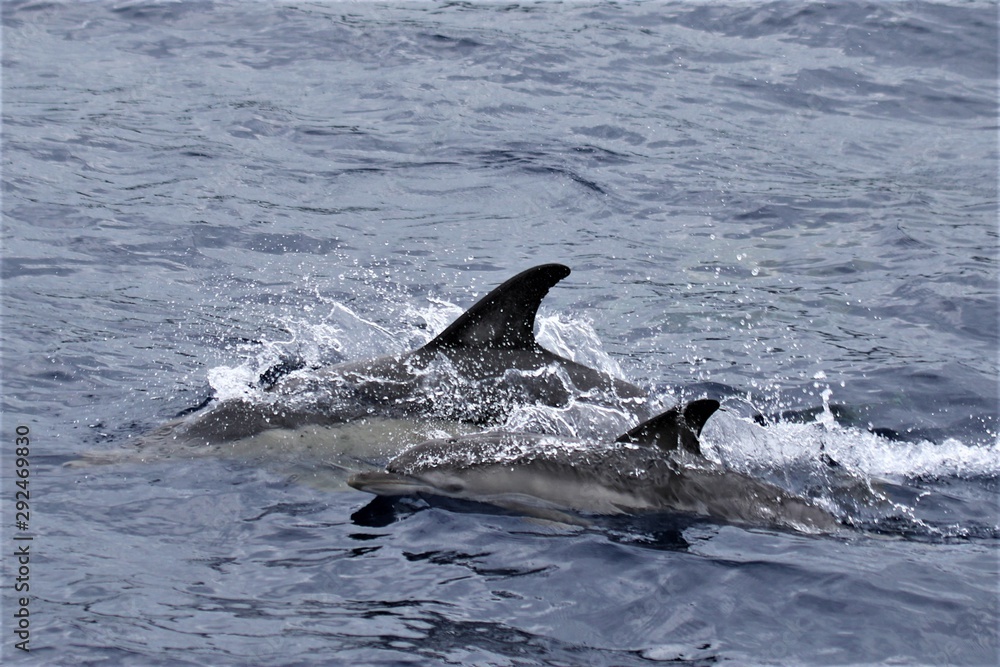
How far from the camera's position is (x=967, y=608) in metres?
6.01

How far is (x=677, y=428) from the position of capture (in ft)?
22.0

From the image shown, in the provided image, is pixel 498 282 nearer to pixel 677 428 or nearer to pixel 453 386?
pixel 453 386

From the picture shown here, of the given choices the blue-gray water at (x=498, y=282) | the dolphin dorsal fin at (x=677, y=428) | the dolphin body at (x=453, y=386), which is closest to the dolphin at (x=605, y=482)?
the dolphin dorsal fin at (x=677, y=428)

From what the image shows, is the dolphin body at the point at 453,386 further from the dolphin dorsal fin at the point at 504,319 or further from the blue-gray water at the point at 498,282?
the blue-gray water at the point at 498,282

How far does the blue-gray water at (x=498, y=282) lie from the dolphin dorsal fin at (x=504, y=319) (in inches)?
25.2

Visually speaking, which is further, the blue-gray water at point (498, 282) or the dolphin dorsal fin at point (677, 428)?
the dolphin dorsal fin at point (677, 428)

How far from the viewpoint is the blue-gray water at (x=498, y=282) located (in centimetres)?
581

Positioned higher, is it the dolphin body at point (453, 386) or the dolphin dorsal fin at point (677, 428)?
the dolphin dorsal fin at point (677, 428)

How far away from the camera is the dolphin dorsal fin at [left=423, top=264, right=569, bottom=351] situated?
25.5 ft

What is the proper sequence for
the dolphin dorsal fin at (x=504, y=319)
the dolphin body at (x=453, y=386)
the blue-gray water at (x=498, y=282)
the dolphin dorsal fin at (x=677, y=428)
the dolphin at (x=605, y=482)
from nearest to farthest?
1. the blue-gray water at (x=498, y=282)
2. the dolphin dorsal fin at (x=677, y=428)
3. the dolphin at (x=605, y=482)
4. the dolphin dorsal fin at (x=504, y=319)
5. the dolphin body at (x=453, y=386)

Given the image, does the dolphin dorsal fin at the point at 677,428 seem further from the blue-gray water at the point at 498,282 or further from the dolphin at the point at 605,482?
the blue-gray water at the point at 498,282

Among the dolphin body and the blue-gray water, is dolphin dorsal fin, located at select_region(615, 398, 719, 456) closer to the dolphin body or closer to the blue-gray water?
the blue-gray water

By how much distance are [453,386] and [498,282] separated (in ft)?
12.5

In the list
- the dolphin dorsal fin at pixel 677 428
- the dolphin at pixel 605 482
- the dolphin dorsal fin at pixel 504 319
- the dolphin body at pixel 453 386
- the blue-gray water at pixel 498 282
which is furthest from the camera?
the dolphin body at pixel 453 386
